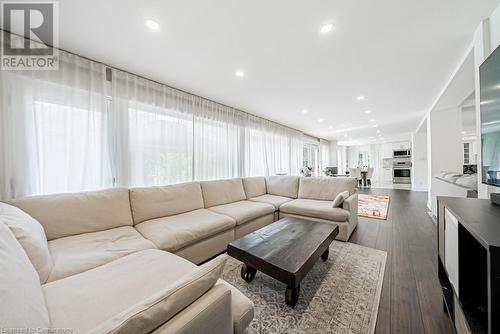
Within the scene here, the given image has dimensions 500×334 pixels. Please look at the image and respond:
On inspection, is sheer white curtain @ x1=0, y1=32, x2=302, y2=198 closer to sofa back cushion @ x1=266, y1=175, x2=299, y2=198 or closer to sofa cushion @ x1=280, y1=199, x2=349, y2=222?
sofa back cushion @ x1=266, y1=175, x2=299, y2=198

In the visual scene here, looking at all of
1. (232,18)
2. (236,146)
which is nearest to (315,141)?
(236,146)

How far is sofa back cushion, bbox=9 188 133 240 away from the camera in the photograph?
158 centimetres

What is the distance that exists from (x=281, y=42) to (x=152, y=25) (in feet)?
4.06

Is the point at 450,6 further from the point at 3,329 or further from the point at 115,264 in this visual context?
the point at 115,264

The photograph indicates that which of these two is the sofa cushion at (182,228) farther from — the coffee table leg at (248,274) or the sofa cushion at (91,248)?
the coffee table leg at (248,274)

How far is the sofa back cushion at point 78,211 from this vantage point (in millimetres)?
1577

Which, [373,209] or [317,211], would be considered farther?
[373,209]

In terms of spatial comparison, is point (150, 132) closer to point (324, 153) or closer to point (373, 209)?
point (373, 209)

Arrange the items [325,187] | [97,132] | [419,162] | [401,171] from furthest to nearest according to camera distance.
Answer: [401,171] < [419,162] < [325,187] < [97,132]

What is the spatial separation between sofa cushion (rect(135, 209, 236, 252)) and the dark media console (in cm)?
190

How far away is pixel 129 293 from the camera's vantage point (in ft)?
3.11

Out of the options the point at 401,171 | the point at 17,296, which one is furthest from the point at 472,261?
the point at 401,171

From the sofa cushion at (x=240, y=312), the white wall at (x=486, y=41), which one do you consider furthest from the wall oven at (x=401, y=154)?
the sofa cushion at (x=240, y=312)

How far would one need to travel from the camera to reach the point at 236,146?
4.02 m
